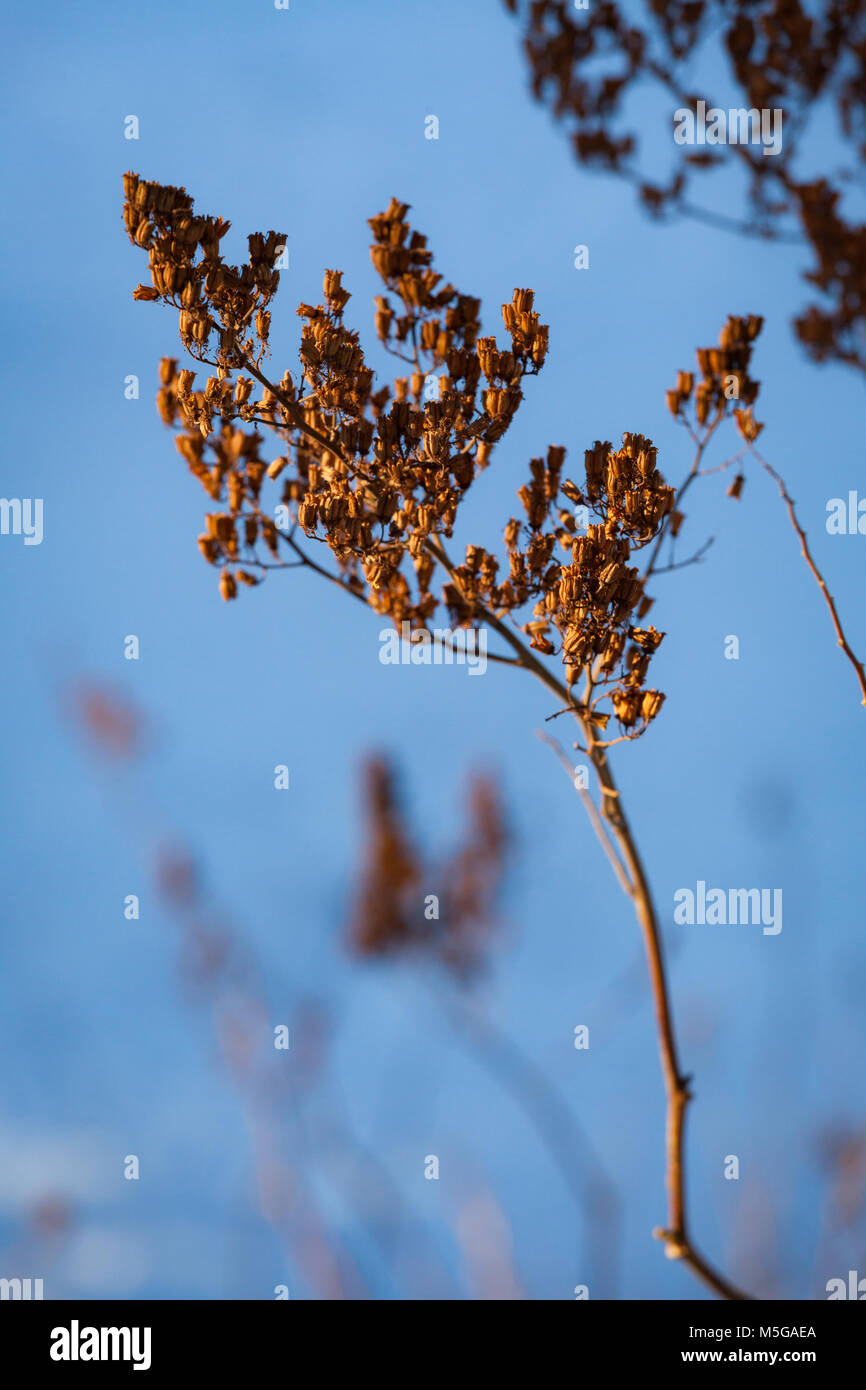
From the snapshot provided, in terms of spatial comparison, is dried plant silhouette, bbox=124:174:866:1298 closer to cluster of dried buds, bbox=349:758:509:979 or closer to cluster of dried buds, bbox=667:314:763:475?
cluster of dried buds, bbox=667:314:763:475

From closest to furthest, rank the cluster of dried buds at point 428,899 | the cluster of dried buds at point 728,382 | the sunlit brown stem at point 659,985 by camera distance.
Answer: the sunlit brown stem at point 659,985
the cluster of dried buds at point 728,382
the cluster of dried buds at point 428,899

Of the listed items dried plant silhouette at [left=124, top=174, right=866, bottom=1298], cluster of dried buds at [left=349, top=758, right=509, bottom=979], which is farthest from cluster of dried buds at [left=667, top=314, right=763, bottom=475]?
cluster of dried buds at [left=349, top=758, right=509, bottom=979]

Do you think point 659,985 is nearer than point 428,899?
Yes

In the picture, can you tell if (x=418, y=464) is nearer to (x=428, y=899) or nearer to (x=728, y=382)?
(x=728, y=382)

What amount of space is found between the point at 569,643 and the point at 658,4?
17.1 feet

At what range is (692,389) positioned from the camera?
12.5 feet

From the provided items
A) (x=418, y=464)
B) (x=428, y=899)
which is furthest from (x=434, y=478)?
(x=428, y=899)

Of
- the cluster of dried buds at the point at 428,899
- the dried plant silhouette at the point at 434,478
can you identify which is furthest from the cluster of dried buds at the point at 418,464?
the cluster of dried buds at the point at 428,899

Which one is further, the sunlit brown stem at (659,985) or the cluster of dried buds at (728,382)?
the cluster of dried buds at (728,382)

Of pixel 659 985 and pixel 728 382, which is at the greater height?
pixel 728 382

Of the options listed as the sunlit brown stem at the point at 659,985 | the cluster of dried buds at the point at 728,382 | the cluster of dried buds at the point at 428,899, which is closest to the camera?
the sunlit brown stem at the point at 659,985

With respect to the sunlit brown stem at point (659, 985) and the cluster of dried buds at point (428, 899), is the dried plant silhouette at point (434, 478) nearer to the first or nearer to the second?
the sunlit brown stem at point (659, 985)
